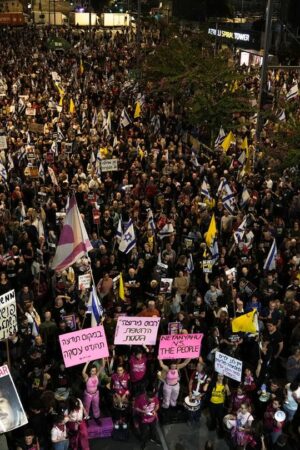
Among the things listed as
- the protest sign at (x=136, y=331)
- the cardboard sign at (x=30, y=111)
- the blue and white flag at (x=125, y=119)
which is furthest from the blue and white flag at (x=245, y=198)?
the cardboard sign at (x=30, y=111)

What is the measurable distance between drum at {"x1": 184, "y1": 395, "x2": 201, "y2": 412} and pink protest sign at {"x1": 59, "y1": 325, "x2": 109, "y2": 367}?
1.60 meters

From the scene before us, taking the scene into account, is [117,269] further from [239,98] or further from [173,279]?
[239,98]

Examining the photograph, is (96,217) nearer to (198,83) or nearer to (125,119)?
(125,119)

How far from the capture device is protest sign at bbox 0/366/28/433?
8211mm

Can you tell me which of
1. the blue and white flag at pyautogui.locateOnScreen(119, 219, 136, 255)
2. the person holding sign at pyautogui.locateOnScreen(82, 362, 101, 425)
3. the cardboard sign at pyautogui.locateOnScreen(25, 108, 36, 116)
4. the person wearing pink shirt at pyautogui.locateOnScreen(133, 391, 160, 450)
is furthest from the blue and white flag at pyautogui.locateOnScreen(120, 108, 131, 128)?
the person wearing pink shirt at pyautogui.locateOnScreen(133, 391, 160, 450)

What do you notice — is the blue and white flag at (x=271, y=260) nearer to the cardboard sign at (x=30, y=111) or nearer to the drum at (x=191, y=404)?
the drum at (x=191, y=404)

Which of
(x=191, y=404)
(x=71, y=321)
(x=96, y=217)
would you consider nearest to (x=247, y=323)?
(x=191, y=404)

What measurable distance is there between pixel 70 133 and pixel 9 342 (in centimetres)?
1310

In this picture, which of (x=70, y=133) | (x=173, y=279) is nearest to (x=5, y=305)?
(x=173, y=279)

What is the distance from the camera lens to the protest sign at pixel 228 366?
9.40 m

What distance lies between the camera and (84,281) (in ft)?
37.3

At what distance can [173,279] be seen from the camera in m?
12.4

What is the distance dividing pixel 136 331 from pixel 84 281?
202cm

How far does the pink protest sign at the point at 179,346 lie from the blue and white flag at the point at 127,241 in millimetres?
3936
